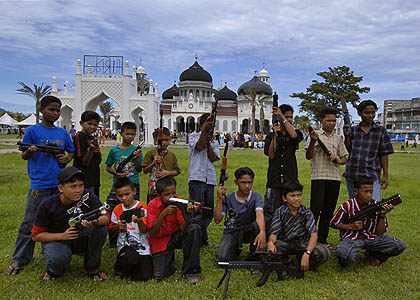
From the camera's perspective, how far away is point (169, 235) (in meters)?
3.74

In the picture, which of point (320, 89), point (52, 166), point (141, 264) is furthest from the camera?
point (320, 89)

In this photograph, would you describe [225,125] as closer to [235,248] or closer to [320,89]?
[320,89]

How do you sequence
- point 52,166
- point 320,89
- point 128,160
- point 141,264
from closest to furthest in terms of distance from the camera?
point 141,264
point 52,166
point 128,160
point 320,89

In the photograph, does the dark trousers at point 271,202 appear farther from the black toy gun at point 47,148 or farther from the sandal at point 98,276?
the black toy gun at point 47,148

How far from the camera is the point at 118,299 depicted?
3053 millimetres

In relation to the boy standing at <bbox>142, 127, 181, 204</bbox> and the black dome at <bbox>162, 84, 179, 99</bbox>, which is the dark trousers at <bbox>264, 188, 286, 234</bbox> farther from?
the black dome at <bbox>162, 84, 179, 99</bbox>

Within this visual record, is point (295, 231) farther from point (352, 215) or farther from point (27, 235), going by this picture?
point (27, 235)

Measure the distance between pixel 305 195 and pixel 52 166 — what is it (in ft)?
18.7

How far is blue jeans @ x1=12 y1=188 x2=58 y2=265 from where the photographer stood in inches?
146

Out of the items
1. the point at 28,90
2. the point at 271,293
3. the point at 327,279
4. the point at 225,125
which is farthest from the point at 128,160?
the point at 225,125

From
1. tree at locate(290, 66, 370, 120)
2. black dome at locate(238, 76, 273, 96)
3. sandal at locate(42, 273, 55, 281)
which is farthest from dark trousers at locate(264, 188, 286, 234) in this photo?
black dome at locate(238, 76, 273, 96)

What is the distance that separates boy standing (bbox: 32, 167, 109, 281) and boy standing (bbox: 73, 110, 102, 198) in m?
0.77

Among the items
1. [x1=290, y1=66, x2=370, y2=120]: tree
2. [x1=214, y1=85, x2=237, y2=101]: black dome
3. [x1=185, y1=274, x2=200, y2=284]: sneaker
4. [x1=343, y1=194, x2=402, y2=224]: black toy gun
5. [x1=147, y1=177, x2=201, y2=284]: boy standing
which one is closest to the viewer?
[x1=185, y1=274, x2=200, y2=284]: sneaker

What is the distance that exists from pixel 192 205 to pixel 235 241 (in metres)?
1.01
